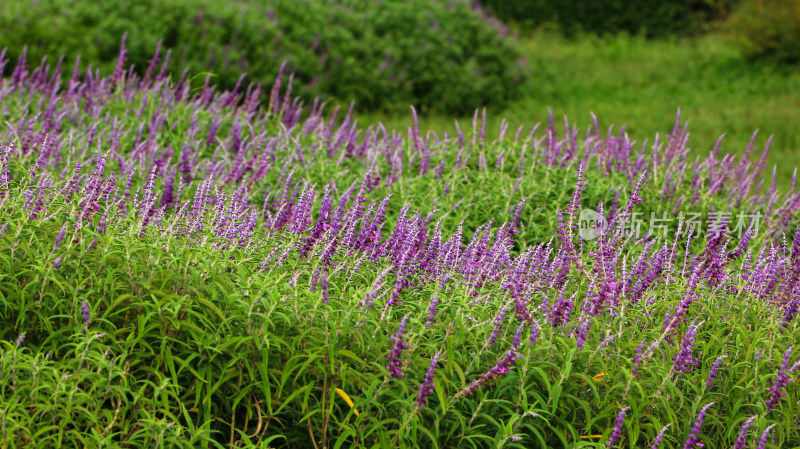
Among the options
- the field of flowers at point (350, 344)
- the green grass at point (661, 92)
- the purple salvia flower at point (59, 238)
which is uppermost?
the purple salvia flower at point (59, 238)

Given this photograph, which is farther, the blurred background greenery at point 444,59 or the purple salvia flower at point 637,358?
the blurred background greenery at point 444,59

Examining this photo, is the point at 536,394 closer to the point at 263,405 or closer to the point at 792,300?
the point at 263,405

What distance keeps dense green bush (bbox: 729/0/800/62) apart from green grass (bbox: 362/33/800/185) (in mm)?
428

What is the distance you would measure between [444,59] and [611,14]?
399 inches

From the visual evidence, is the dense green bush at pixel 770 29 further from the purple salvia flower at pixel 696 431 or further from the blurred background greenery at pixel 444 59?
the purple salvia flower at pixel 696 431

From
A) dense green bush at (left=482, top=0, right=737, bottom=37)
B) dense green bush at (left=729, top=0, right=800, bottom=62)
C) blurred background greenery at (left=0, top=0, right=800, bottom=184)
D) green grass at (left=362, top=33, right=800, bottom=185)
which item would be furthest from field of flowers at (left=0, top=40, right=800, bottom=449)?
dense green bush at (left=482, top=0, right=737, bottom=37)

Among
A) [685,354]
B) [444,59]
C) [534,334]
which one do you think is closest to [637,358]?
Answer: [685,354]

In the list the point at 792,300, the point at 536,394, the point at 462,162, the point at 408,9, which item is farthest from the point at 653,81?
the point at 536,394

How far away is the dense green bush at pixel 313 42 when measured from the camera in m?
10.5

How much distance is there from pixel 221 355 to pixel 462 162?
405cm

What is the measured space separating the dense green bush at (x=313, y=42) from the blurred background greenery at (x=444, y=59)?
2cm

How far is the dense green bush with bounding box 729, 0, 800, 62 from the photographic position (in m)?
16.2

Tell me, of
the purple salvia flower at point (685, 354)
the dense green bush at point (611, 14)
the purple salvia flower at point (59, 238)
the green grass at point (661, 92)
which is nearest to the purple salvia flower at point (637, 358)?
the purple salvia flower at point (685, 354)

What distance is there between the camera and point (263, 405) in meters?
3.44
